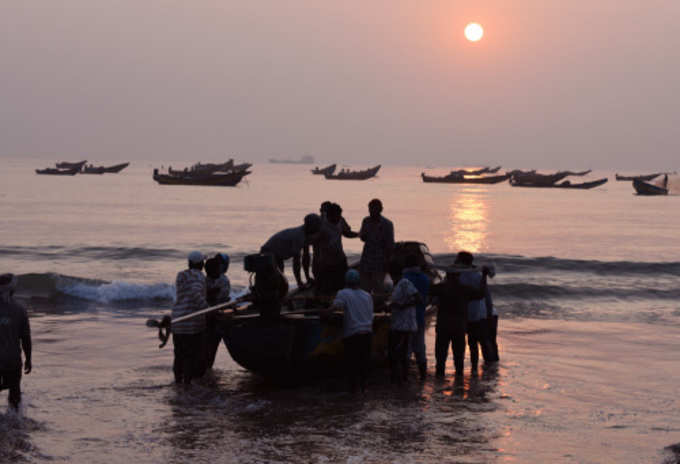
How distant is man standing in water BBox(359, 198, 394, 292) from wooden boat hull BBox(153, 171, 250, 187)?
95.1 meters

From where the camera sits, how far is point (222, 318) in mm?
9469

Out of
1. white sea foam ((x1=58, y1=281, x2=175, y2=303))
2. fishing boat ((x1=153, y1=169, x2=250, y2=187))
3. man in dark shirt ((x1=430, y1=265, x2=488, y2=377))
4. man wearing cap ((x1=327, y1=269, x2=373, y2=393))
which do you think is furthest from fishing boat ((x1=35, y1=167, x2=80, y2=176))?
man wearing cap ((x1=327, y1=269, x2=373, y2=393))

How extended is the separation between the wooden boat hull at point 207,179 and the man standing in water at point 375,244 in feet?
312

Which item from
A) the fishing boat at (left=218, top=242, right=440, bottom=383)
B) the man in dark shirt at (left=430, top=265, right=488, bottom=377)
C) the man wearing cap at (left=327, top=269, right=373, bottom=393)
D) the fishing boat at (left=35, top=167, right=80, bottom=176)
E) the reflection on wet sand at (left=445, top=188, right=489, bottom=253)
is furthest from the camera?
the fishing boat at (left=35, top=167, right=80, bottom=176)

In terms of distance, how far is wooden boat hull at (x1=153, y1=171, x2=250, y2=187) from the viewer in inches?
4200

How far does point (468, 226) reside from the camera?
53.9 meters

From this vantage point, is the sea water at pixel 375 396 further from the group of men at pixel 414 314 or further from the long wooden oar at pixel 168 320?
the long wooden oar at pixel 168 320

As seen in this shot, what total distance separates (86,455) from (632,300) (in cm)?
1802

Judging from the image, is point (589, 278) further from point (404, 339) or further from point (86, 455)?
point (86, 455)

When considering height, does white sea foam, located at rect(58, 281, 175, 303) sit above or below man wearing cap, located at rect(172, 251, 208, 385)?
below

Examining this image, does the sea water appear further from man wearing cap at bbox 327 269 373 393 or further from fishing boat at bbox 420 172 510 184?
fishing boat at bbox 420 172 510 184

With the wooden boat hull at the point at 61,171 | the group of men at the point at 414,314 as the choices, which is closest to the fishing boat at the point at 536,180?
the wooden boat hull at the point at 61,171

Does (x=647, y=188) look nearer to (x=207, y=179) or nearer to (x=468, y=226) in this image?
(x=207, y=179)

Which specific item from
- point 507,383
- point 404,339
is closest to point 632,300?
point 507,383
